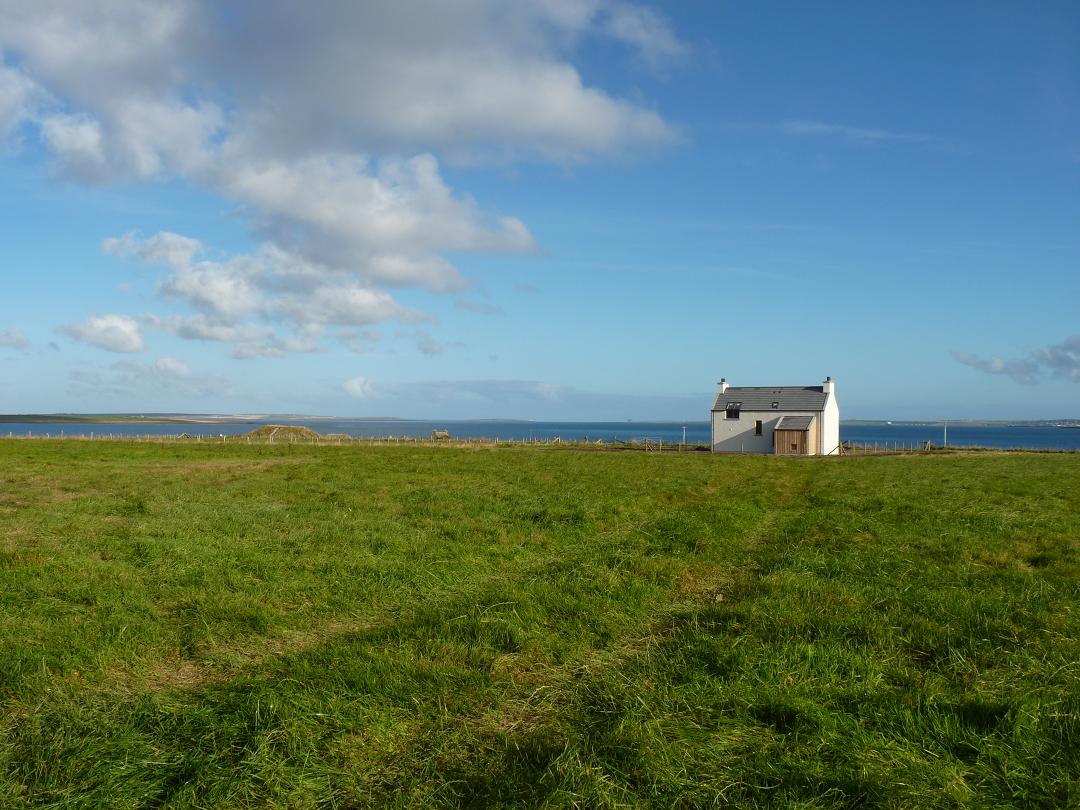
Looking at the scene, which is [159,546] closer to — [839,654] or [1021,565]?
[839,654]

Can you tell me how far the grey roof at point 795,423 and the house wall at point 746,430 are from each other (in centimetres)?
58

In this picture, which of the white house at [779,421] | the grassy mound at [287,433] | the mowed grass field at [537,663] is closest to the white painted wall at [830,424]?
the white house at [779,421]

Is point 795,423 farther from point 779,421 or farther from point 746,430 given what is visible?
point 746,430

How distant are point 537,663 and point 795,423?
201 ft

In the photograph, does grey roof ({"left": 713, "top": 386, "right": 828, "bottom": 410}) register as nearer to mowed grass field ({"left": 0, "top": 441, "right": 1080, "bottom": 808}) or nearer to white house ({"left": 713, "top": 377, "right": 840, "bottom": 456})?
white house ({"left": 713, "top": 377, "right": 840, "bottom": 456})

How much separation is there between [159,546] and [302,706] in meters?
8.82

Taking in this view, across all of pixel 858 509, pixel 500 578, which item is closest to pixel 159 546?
pixel 500 578

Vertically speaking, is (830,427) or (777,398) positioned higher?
(777,398)

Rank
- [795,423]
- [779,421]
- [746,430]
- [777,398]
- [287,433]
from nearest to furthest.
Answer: [795,423] → [779,421] → [746,430] → [777,398] → [287,433]

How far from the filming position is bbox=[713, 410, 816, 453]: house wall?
66.0 metres

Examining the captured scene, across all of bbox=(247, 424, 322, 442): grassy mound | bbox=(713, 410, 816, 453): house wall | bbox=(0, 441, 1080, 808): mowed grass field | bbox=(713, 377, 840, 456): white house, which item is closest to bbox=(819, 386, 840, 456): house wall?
bbox=(713, 377, 840, 456): white house

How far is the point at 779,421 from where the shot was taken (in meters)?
65.2

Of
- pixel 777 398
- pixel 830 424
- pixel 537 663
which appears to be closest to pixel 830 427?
pixel 830 424

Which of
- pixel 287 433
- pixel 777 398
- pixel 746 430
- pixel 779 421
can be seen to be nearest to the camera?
pixel 779 421
